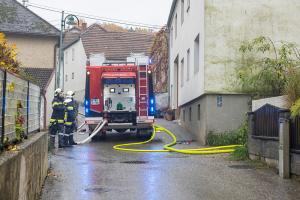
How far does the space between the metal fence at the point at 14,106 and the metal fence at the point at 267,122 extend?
5298 millimetres

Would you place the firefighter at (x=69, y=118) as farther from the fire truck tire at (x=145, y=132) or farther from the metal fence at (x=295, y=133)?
the metal fence at (x=295, y=133)

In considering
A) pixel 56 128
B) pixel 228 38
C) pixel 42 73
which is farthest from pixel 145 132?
pixel 42 73

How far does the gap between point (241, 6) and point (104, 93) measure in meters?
6.12

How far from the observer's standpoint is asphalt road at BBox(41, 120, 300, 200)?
300 inches

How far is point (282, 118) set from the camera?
9.50 m

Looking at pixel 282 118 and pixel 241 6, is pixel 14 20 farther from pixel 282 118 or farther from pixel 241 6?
pixel 282 118

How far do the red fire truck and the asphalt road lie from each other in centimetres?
452

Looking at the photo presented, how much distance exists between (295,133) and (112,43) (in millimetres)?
43453

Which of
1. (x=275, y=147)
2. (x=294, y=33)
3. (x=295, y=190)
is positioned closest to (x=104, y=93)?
(x=294, y=33)

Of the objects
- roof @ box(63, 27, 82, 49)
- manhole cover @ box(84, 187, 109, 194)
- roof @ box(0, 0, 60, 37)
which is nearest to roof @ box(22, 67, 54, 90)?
roof @ box(0, 0, 60, 37)

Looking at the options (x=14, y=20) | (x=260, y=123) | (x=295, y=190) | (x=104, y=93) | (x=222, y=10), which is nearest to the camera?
(x=295, y=190)

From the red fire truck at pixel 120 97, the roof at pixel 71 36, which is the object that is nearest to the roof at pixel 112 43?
the roof at pixel 71 36

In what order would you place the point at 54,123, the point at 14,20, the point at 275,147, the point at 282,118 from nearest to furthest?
the point at 282,118
the point at 275,147
the point at 54,123
the point at 14,20

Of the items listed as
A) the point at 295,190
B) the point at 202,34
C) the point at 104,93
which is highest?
the point at 202,34
